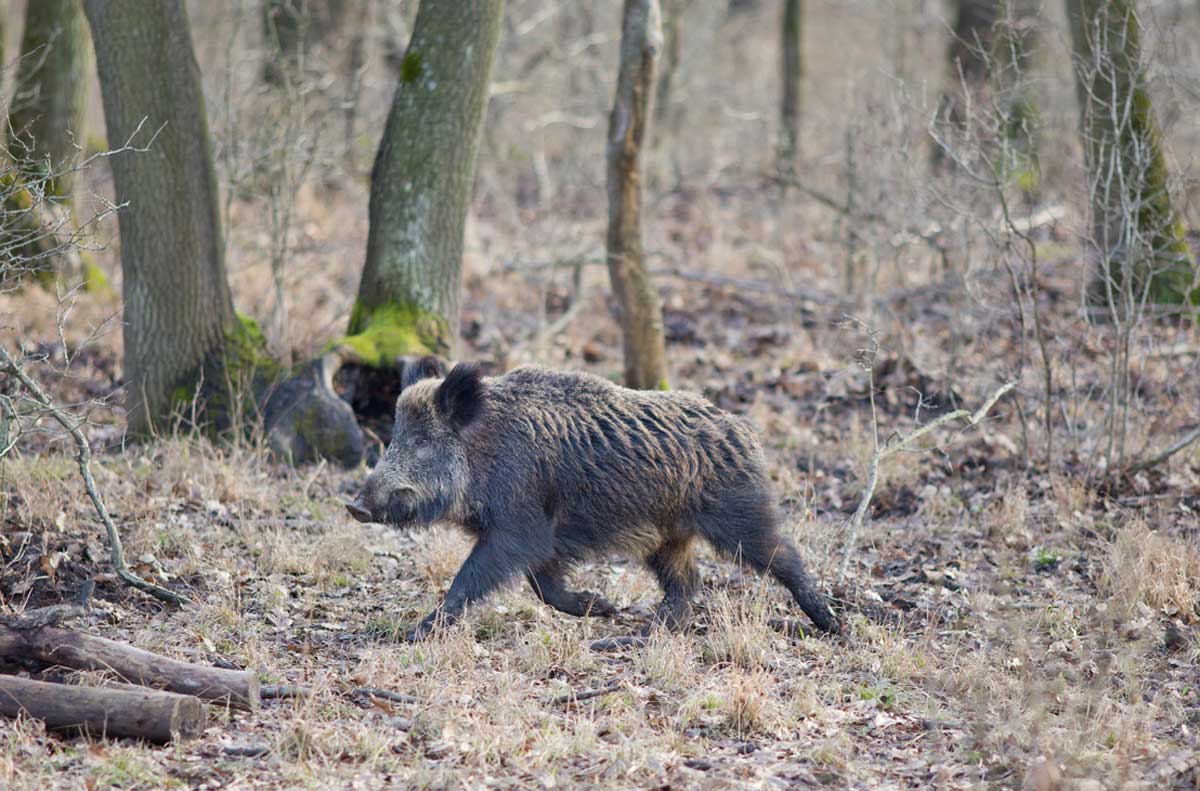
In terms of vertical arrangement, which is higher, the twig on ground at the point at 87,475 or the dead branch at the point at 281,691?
the twig on ground at the point at 87,475

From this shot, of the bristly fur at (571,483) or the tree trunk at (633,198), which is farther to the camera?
the tree trunk at (633,198)

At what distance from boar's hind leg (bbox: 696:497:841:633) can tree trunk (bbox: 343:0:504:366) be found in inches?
147

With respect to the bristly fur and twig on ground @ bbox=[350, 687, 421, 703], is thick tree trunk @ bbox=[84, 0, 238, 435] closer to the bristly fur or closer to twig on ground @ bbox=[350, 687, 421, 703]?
the bristly fur

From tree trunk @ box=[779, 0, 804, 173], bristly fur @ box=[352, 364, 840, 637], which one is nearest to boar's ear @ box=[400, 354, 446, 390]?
bristly fur @ box=[352, 364, 840, 637]

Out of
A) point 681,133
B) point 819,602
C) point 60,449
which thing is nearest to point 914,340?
point 819,602

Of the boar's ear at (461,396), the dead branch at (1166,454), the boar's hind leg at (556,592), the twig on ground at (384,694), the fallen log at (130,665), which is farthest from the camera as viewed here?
the dead branch at (1166,454)

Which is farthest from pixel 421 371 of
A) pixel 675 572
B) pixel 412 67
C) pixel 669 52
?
pixel 669 52

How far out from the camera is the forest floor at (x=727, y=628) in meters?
5.28

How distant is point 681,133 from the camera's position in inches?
878

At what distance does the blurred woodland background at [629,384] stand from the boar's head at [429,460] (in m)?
0.73

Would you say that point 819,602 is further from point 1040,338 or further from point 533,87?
point 533,87

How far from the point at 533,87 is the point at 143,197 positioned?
9.99m

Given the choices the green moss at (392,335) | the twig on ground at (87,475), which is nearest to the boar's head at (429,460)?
the twig on ground at (87,475)

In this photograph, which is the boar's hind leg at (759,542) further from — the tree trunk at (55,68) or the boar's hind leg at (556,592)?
the tree trunk at (55,68)
